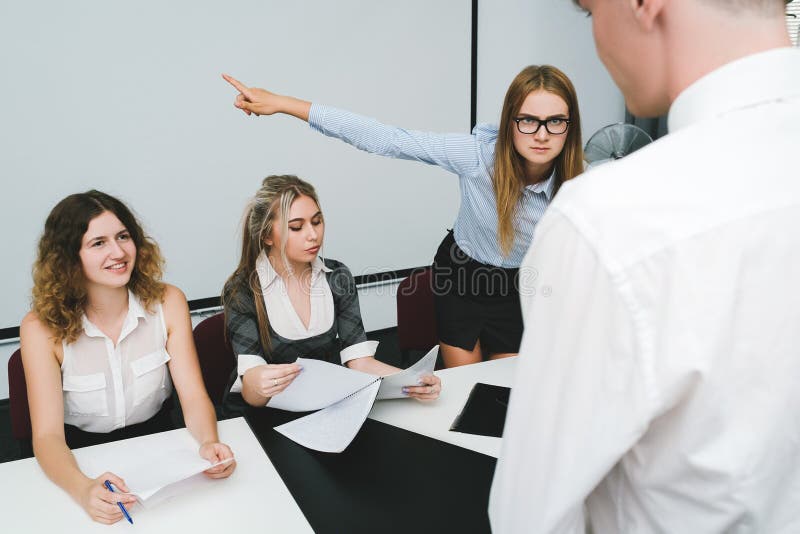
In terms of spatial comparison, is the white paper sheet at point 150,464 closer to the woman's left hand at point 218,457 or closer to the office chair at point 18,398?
the woman's left hand at point 218,457

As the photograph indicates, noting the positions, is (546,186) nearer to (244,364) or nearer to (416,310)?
(416,310)

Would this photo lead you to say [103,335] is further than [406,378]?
Yes

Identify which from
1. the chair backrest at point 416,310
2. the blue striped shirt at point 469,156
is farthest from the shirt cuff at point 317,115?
the chair backrest at point 416,310

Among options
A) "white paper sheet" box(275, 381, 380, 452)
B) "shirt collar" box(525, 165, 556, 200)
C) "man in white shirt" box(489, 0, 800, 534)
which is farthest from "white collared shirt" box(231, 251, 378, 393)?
"man in white shirt" box(489, 0, 800, 534)

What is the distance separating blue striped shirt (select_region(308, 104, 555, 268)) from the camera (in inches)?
71.3

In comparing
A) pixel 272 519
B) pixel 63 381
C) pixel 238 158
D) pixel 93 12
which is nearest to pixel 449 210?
pixel 238 158

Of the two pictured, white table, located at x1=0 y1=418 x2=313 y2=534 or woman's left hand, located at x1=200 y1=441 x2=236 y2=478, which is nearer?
white table, located at x1=0 y1=418 x2=313 y2=534

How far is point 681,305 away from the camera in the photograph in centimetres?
45

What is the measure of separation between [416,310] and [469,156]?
74 cm

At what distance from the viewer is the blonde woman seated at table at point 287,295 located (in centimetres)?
172

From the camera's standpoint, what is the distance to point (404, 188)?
363 centimetres

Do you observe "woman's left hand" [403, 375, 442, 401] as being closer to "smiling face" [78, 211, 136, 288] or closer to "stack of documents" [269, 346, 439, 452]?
"stack of documents" [269, 346, 439, 452]

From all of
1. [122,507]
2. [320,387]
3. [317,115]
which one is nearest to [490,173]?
[317,115]

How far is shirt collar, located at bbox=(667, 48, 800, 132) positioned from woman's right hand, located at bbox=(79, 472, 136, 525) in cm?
109
